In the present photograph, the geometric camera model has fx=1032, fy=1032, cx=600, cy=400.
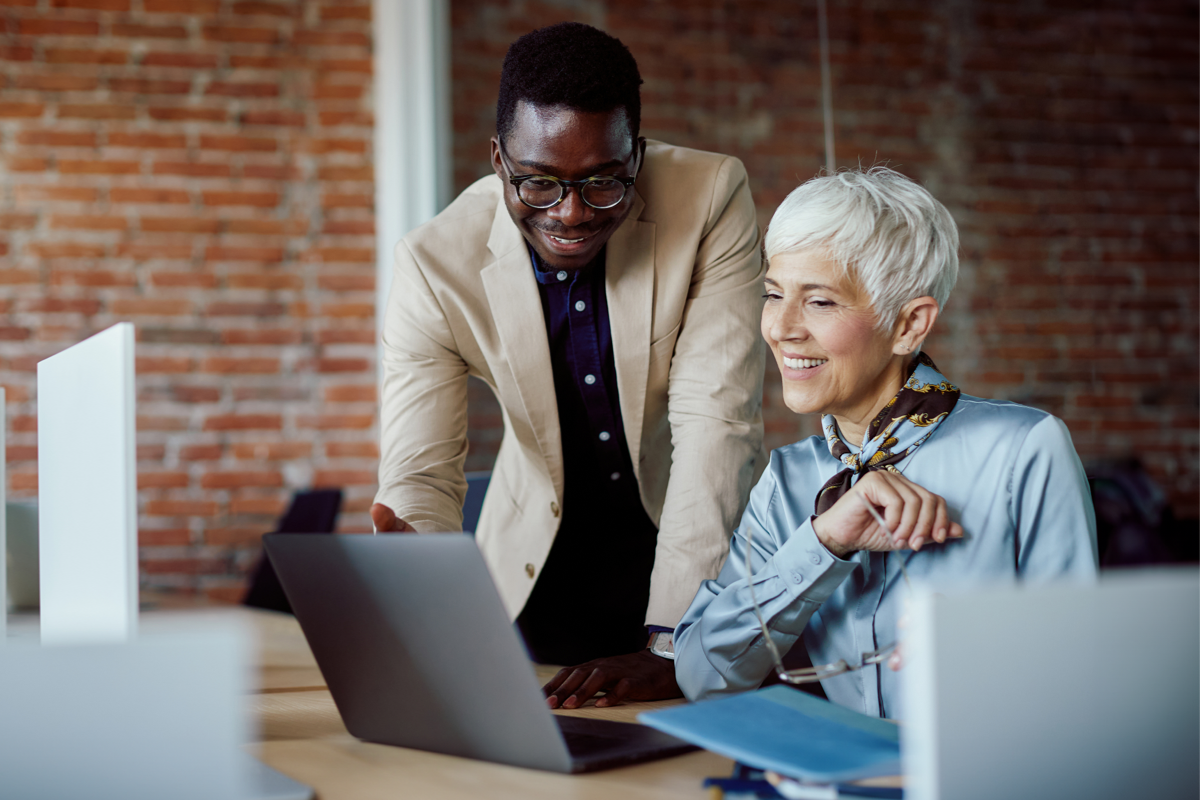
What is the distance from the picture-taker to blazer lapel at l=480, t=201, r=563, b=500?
1601mm

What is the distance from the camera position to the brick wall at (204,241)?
11.5 feet

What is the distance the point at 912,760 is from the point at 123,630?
602 mm

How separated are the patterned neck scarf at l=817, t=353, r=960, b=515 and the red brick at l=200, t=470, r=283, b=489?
2.83m

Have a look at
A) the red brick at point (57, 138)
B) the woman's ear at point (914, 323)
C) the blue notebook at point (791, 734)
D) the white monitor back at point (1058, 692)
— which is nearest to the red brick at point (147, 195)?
the red brick at point (57, 138)

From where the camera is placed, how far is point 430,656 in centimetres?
91

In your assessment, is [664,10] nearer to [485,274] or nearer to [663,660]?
[485,274]

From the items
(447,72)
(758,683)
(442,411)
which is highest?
(447,72)

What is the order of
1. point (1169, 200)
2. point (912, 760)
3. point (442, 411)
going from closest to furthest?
point (912, 760), point (442, 411), point (1169, 200)

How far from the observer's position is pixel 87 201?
3.53 meters

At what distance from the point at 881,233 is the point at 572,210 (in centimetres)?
41

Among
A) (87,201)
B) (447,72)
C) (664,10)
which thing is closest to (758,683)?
(664,10)

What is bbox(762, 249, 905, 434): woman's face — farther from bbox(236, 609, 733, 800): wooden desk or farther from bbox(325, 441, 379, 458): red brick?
bbox(325, 441, 379, 458): red brick

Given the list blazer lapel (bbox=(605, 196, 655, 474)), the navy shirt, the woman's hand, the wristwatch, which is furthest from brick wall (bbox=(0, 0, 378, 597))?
the woman's hand

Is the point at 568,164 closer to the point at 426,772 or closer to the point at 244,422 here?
the point at 426,772
